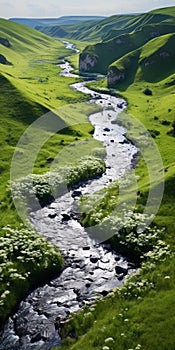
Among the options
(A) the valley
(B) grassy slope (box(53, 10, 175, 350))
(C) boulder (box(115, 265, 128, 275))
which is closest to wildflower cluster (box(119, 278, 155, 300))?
(B) grassy slope (box(53, 10, 175, 350))

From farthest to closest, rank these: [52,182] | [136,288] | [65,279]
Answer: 1. [52,182]
2. [65,279]
3. [136,288]

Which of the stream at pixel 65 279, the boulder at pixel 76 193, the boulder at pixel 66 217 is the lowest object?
the stream at pixel 65 279

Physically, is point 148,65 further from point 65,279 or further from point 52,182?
point 65,279

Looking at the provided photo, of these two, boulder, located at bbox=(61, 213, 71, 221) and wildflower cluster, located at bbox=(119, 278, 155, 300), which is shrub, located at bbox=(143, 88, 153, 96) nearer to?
boulder, located at bbox=(61, 213, 71, 221)

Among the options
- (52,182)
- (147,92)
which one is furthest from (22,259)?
(147,92)

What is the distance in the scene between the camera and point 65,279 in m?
40.3

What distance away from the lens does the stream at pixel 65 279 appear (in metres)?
32.8

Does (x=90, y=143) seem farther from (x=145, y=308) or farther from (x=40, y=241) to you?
(x=145, y=308)

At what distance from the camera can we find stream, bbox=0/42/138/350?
32.8 meters

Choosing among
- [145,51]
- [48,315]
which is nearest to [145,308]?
[48,315]

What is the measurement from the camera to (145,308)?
3334 cm

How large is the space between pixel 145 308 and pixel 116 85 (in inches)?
5429

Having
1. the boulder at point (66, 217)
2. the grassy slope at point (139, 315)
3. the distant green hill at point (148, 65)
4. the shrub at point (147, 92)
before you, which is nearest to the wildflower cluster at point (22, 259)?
the boulder at point (66, 217)

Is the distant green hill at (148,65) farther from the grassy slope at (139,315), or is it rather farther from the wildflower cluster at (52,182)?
the grassy slope at (139,315)
